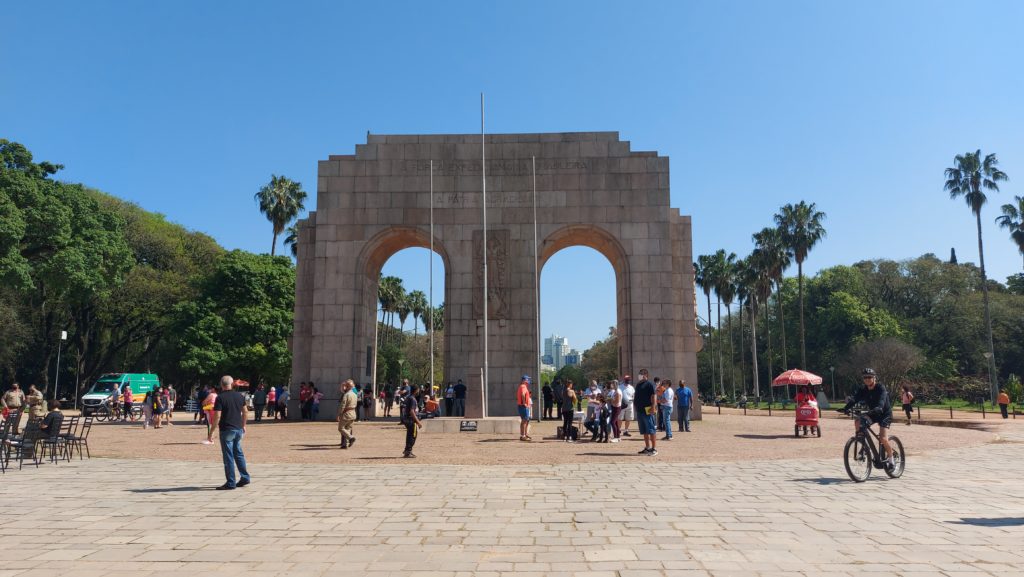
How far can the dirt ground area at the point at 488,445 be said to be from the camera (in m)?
14.5

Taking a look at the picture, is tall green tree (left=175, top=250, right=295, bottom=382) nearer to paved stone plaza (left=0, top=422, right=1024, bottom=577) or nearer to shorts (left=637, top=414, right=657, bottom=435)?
paved stone plaza (left=0, top=422, right=1024, bottom=577)

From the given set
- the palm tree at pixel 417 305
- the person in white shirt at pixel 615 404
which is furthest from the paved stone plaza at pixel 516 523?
the palm tree at pixel 417 305

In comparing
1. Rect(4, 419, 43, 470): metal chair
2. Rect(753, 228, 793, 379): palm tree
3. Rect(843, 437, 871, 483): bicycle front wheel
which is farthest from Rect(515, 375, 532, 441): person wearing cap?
Rect(753, 228, 793, 379): palm tree

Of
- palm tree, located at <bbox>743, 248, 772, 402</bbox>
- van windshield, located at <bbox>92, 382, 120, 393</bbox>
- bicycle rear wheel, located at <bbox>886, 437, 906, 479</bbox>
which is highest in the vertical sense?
palm tree, located at <bbox>743, 248, 772, 402</bbox>

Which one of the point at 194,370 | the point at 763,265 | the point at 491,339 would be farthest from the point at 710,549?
the point at 763,265

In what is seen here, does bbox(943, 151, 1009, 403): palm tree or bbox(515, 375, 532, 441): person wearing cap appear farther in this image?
bbox(943, 151, 1009, 403): palm tree

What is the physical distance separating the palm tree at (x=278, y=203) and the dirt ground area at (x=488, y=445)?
1350 inches

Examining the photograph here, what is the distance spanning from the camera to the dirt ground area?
14484 mm

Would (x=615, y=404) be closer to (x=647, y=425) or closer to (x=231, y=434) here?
(x=647, y=425)

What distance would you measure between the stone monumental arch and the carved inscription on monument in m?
0.05

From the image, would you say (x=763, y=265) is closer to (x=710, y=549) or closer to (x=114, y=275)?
(x=114, y=275)

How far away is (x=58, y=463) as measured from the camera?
1351 centimetres

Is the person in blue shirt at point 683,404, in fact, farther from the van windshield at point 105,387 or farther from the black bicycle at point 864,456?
the van windshield at point 105,387

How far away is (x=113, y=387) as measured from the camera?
37.7 m
